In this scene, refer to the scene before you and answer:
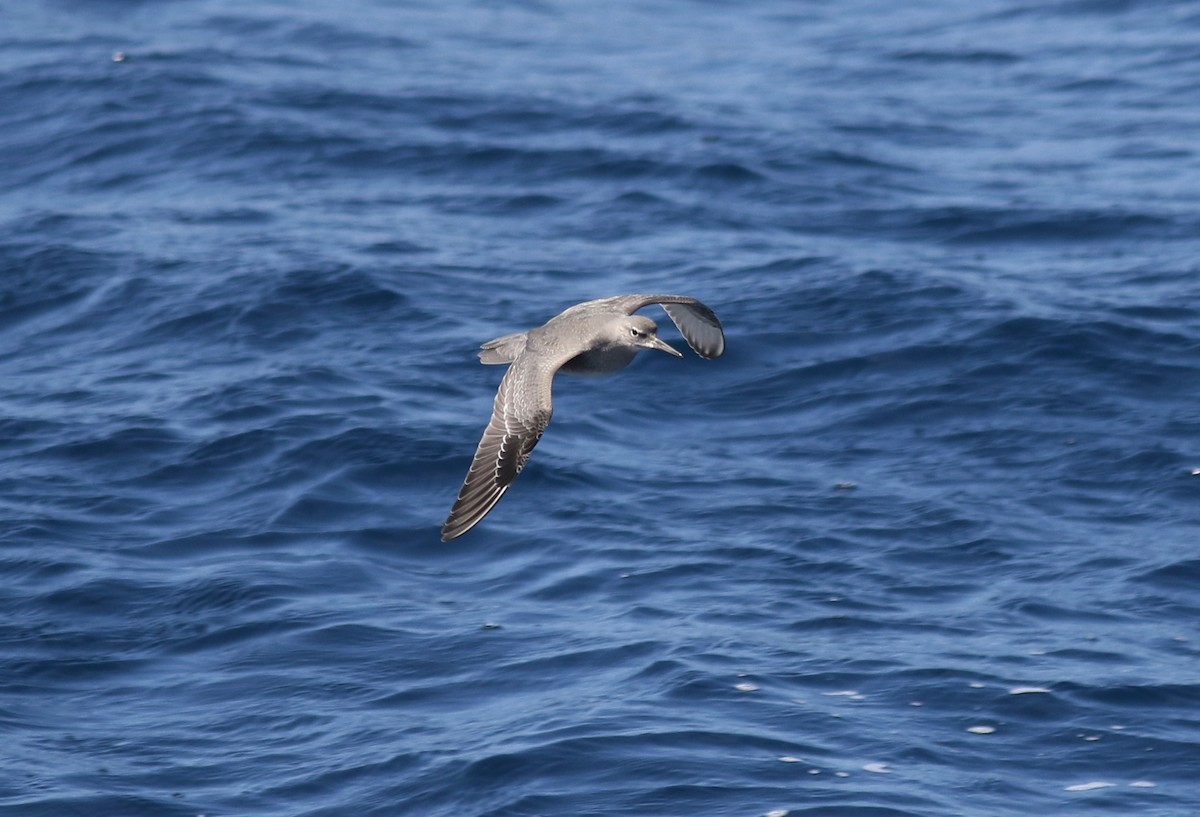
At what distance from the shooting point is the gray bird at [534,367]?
845 centimetres

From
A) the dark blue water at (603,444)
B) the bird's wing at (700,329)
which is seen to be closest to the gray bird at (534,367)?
the bird's wing at (700,329)

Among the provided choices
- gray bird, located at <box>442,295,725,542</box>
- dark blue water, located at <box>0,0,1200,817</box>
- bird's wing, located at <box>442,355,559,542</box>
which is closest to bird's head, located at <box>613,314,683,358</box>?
gray bird, located at <box>442,295,725,542</box>

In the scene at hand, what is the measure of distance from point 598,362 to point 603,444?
3.90 metres

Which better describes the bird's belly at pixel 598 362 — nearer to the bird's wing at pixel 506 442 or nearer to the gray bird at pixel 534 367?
the gray bird at pixel 534 367

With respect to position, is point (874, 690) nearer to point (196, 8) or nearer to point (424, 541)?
point (424, 541)

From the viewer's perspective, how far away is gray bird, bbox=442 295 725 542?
8445mm

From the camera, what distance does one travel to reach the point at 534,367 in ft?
29.3

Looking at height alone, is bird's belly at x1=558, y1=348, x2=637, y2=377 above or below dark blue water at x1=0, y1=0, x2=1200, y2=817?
above

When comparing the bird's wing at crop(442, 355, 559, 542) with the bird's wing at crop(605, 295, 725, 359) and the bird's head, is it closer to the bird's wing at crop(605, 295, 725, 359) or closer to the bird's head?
the bird's head

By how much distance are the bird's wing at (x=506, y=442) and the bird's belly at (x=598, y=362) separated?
23.4 inches

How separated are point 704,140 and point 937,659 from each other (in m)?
9.65

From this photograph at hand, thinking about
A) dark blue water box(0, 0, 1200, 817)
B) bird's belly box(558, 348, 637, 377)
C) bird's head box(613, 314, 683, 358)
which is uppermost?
bird's head box(613, 314, 683, 358)

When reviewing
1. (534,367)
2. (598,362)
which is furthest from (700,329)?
(534,367)

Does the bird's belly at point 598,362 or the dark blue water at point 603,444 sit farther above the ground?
the bird's belly at point 598,362
